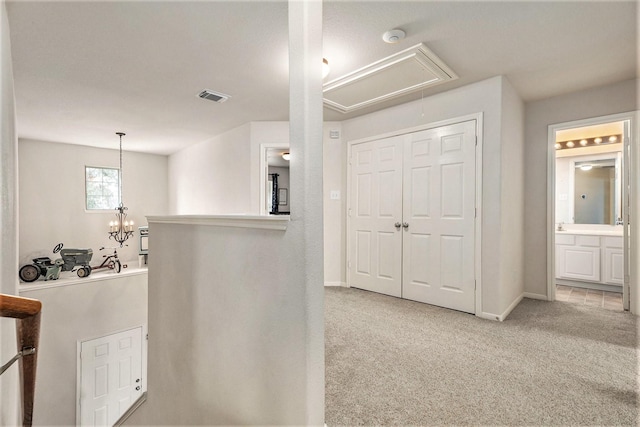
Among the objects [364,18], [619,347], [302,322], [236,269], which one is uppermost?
[364,18]

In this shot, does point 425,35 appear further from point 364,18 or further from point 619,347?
point 619,347

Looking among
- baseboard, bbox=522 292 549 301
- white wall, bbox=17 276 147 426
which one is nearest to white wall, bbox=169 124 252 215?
white wall, bbox=17 276 147 426

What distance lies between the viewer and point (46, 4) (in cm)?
184

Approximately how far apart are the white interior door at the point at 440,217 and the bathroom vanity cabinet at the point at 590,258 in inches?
100

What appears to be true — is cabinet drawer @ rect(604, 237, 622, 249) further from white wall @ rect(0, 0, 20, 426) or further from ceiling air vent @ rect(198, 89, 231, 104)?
white wall @ rect(0, 0, 20, 426)

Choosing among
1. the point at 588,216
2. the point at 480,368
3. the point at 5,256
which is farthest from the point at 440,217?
the point at 5,256

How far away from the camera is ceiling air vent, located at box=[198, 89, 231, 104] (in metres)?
3.28

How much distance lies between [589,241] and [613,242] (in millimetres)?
245

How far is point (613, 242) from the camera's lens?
3959 millimetres

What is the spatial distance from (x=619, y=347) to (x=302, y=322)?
2646 millimetres

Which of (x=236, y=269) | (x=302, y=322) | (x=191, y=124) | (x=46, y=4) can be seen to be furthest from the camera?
(x=191, y=124)

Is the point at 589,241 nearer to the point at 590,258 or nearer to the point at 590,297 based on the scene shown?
the point at 590,258

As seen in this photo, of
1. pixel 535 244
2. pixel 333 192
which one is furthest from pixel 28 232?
pixel 535 244

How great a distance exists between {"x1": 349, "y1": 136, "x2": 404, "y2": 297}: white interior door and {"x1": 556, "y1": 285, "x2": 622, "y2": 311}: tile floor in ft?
7.06
